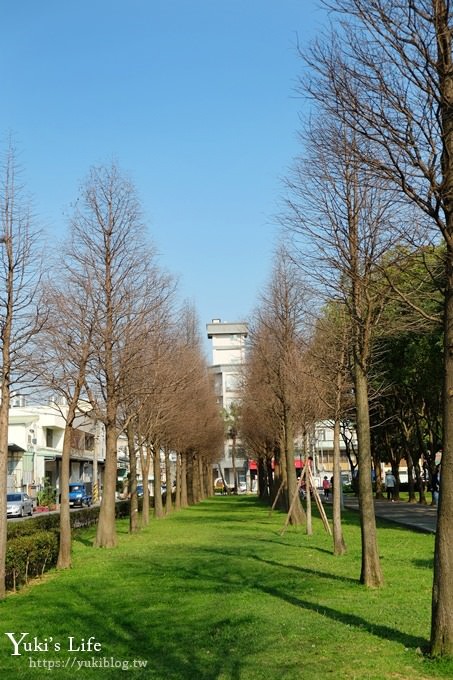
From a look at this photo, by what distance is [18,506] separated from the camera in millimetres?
40125

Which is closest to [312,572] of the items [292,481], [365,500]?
[365,500]

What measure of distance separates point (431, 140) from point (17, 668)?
629 cm

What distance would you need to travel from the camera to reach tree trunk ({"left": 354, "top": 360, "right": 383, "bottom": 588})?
1235 cm

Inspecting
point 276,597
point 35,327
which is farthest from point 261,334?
point 276,597

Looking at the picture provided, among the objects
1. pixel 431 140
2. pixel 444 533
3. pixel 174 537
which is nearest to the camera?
pixel 444 533

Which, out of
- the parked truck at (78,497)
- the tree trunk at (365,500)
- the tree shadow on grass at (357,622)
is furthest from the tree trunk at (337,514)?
the parked truck at (78,497)

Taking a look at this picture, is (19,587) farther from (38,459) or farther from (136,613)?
(38,459)

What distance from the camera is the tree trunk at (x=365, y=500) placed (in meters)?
12.4

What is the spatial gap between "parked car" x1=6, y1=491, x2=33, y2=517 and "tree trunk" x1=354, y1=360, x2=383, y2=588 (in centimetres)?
2962

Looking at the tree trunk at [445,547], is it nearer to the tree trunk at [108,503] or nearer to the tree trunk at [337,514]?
the tree trunk at [337,514]

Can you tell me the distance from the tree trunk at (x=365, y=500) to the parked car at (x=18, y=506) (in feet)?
97.2

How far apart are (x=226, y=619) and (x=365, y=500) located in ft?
13.4

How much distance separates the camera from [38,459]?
62.1 meters

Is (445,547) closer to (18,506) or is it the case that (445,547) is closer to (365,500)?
(365,500)
